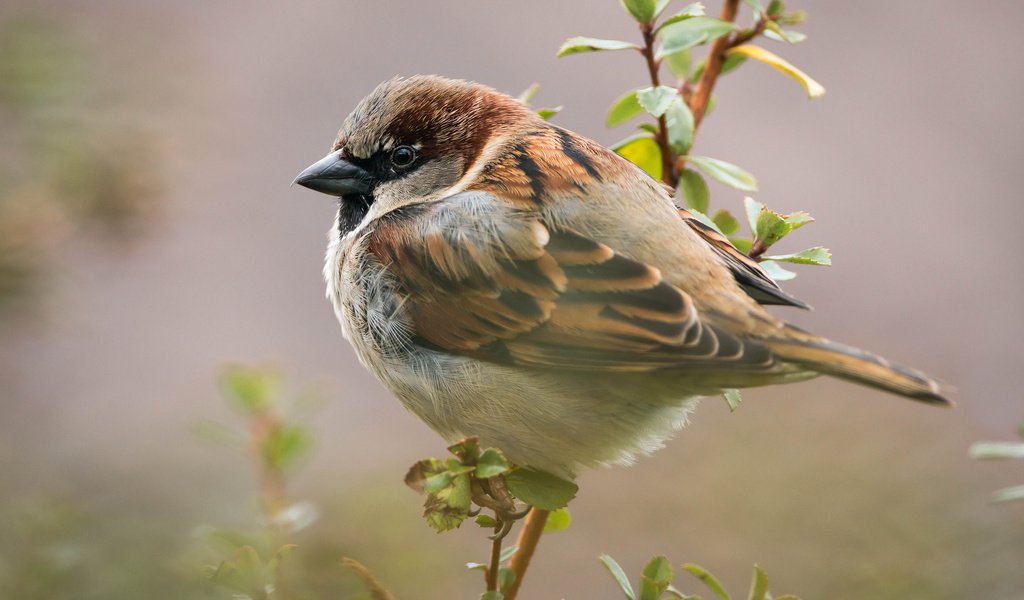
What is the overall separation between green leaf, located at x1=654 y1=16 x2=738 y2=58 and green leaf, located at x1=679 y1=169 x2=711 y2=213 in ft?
1.10

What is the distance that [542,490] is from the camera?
6.89ft

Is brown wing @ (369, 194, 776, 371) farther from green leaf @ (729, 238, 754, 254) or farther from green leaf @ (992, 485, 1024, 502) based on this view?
green leaf @ (992, 485, 1024, 502)

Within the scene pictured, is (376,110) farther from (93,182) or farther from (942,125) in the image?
(942,125)

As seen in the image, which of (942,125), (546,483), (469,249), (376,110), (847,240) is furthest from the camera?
(942,125)

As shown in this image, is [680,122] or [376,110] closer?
[680,122]

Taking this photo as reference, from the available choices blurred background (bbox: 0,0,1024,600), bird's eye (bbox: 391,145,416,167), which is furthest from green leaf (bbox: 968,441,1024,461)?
bird's eye (bbox: 391,145,416,167)

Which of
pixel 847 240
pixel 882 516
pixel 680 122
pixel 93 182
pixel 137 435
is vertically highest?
pixel 680 122

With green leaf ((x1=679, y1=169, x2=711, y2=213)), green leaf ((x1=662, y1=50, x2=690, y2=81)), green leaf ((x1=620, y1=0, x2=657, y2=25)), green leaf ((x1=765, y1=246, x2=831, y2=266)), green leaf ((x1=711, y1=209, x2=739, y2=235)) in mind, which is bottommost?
green leaf ((x1=711, y1=209, x2=739, y2=235))

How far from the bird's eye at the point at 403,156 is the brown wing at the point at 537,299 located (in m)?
0.34

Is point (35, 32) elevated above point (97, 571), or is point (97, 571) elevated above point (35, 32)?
point (35, 32)

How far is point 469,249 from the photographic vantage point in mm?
2732

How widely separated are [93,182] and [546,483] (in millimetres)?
1212

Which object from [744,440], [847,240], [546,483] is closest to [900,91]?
[847,240]

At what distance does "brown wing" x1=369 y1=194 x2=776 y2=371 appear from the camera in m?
2.45
